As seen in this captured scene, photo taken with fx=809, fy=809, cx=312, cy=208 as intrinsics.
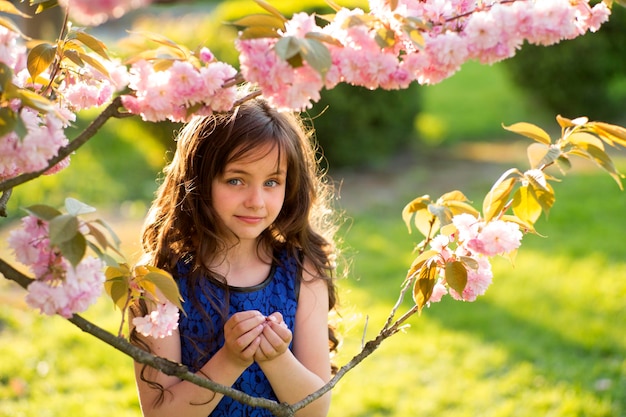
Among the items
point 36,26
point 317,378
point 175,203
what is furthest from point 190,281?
point 36,26

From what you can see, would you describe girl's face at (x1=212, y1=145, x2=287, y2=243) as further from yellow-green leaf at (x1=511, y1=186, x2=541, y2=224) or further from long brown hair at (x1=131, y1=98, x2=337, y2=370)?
yellow-green leaf at (x1=511, y1=186, x2=541, y2=224)

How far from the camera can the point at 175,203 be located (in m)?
1.81

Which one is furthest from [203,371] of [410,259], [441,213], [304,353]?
[410,259]

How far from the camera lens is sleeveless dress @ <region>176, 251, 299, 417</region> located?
1734mm

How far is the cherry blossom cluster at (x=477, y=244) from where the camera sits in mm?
1306

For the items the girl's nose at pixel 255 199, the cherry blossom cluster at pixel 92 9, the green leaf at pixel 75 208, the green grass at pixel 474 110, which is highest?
the green grass at pixel 474 110

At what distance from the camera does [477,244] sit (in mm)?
1326

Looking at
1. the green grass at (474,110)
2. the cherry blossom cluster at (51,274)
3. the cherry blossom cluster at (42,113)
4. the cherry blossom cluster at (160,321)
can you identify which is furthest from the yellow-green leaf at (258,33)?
the green grass at (474,110)

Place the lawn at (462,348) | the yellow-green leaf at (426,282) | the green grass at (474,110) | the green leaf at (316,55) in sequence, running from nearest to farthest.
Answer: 1. the green leaf at (316,55)
2. the yellow-green leaf at (426,282)
3. the lawn at (462,348)
4. the green grass at (474,110)

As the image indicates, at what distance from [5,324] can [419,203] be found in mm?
3187

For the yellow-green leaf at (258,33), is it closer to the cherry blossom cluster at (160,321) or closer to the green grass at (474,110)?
the cherry blossom cluster at (160,321)

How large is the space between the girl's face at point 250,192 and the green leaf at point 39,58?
20.1 inches

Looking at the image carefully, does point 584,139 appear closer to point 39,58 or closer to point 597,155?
point 597,155

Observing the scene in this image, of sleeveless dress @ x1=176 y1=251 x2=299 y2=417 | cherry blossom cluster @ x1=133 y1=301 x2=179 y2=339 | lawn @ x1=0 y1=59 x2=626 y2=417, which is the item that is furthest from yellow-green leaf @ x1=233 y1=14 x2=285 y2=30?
lawn @ x1=0 y1=59 x2=626 y2=417
